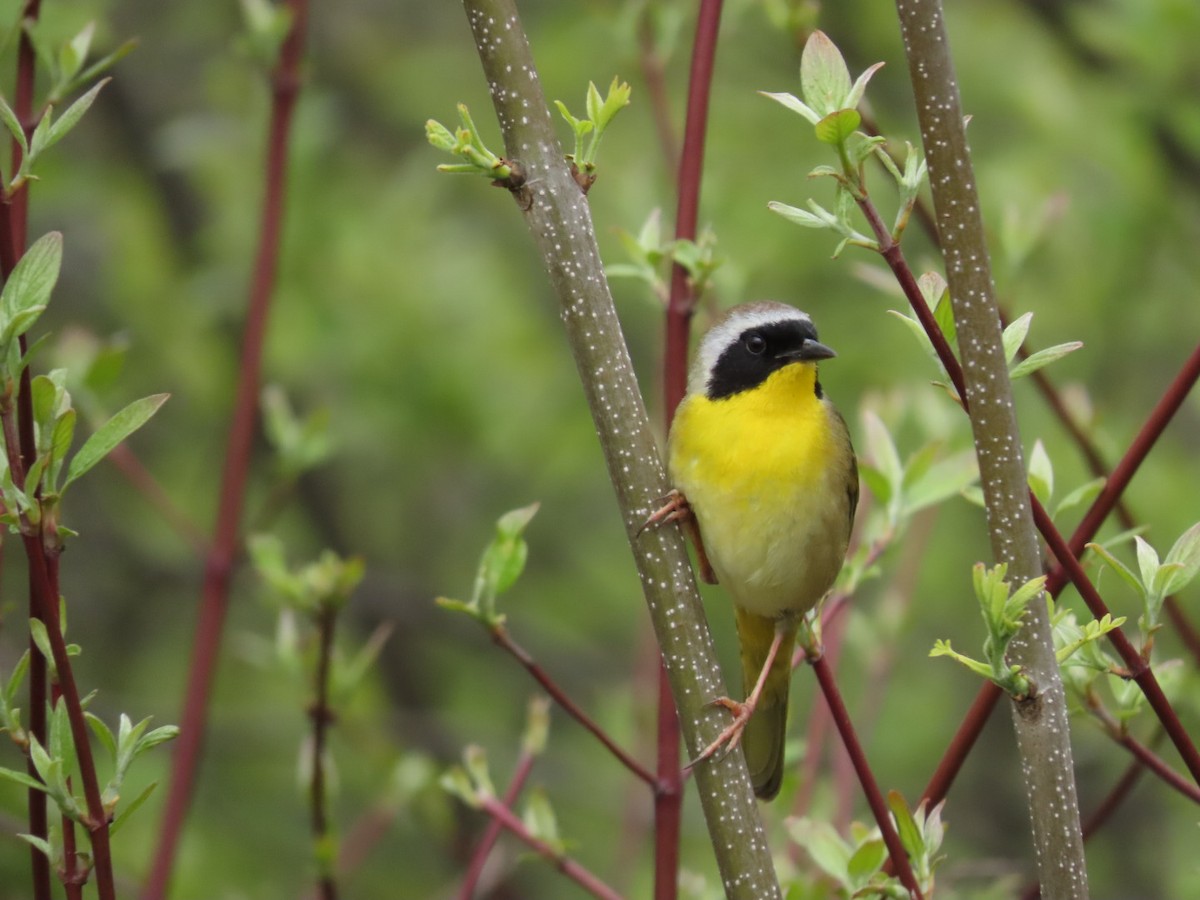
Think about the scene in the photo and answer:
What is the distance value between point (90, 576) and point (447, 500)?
5.67 feet

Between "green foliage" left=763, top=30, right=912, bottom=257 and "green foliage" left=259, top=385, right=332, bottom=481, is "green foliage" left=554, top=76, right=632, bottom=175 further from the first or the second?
"green foliage" left=259, top=385, right=332, bottom=481

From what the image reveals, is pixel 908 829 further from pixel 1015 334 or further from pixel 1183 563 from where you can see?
pixel 1015 334

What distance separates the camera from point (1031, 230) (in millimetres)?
3457

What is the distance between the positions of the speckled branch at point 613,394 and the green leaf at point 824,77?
353 mm

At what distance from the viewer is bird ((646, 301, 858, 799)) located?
11.2 ft

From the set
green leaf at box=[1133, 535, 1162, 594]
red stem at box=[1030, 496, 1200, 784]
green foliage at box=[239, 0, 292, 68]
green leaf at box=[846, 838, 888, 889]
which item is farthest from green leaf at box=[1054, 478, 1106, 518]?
green foliage at box=[239, 0, 292, 68]

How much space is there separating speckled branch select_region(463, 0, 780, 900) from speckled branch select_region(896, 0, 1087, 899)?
15.6 inches

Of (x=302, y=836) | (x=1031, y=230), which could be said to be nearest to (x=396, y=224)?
(x=302, y=836)

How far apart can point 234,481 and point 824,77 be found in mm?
1849

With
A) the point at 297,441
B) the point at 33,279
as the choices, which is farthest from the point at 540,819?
the point at 33,279

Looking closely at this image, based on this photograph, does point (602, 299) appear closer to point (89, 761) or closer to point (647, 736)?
point (89, 761)

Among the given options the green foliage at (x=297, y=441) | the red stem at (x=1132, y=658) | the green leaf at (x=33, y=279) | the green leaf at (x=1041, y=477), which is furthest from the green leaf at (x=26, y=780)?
the green foliage at (x=297, y=441)

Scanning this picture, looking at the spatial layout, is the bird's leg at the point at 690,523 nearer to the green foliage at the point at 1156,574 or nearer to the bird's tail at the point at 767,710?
the bird's tail at the point at 767,710

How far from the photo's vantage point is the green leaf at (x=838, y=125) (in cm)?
177
